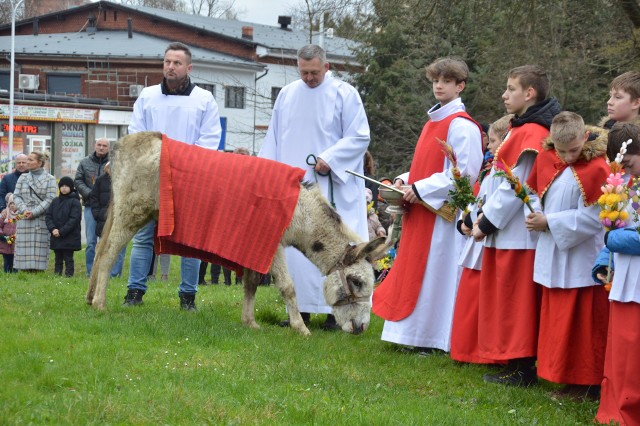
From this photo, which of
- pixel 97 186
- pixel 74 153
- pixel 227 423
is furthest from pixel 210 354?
pixel 74 153

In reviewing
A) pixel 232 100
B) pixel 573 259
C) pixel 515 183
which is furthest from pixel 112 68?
pixel 573 259

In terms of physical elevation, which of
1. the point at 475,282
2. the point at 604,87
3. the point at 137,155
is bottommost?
the point at 475,282

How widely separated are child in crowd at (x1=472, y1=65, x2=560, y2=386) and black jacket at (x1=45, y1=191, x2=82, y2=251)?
30.1 ft

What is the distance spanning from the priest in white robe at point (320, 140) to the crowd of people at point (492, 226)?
1 centimetres

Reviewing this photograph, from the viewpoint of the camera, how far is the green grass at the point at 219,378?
223 inches

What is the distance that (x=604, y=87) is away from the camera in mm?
25578

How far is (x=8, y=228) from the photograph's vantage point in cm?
1559

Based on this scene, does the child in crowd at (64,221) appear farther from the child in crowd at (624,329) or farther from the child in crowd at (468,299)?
the child in crowd at (624,329)

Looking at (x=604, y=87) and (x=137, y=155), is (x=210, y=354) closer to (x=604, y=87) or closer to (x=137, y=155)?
(x=137, y=155)

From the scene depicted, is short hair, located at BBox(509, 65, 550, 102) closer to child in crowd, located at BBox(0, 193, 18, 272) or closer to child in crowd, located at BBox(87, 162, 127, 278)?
child in crowd, located at BBox(87, 162, 127, 278)

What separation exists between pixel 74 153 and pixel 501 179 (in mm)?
42038

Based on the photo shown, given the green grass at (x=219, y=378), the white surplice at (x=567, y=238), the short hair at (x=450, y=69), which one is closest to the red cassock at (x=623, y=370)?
the green grass at (x=219, y=378)

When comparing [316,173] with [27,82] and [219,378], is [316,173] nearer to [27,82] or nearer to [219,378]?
[219,378]

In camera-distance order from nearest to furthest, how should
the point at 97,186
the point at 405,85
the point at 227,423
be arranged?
the point at 227,423 → the point at 97,186 → the point at 405,85
